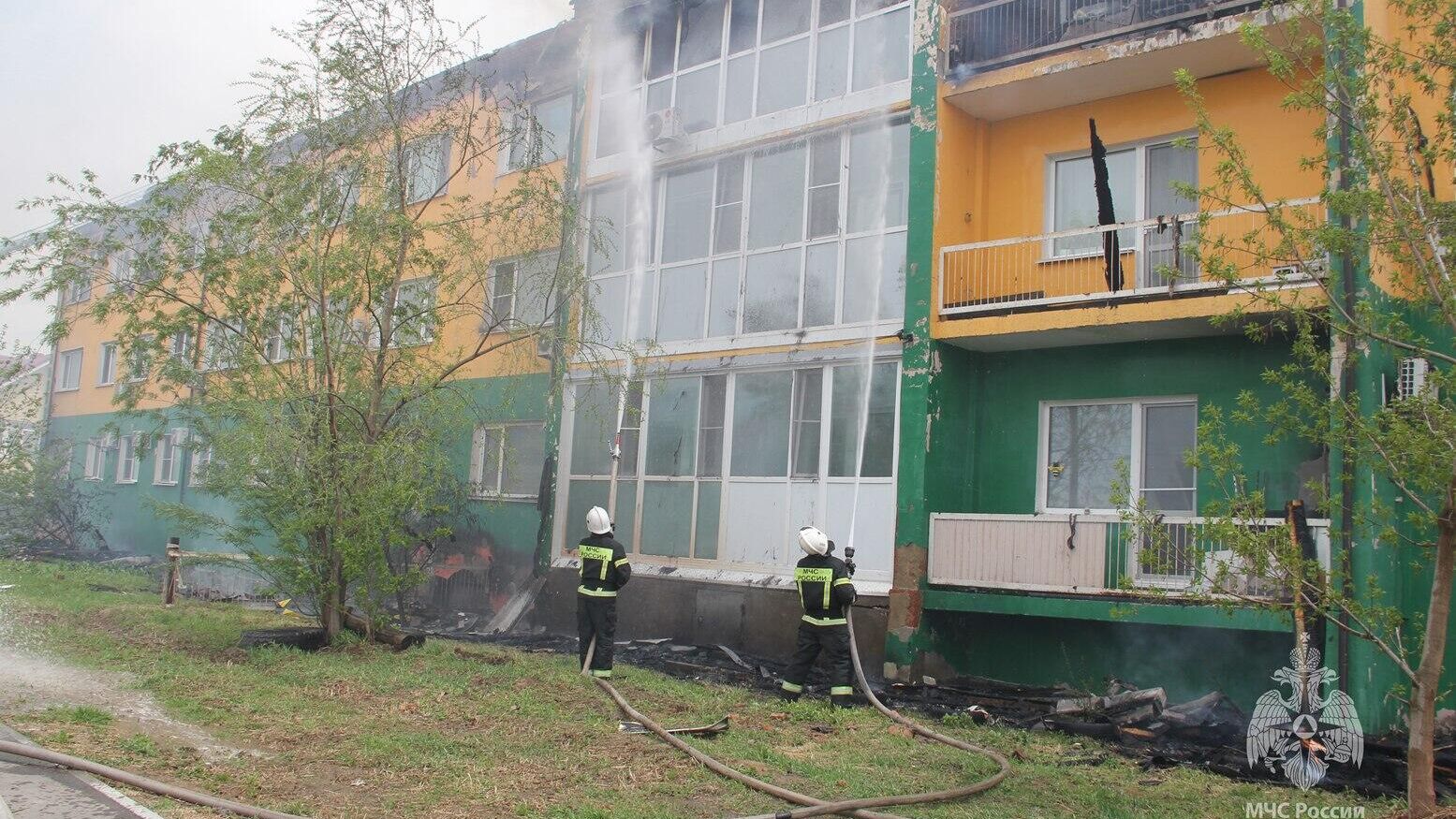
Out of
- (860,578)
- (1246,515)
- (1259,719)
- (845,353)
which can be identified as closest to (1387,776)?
(1259,719)

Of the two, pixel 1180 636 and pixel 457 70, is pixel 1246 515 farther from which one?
pixel 457 70

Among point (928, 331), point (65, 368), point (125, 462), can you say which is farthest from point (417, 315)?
point (65, 368)

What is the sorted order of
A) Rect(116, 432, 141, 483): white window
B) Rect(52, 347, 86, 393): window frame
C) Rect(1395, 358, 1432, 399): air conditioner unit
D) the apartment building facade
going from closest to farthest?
Rect(1395, 358, 1432, 399): air conditioner unit, the apartment building facade, Rect(116, 432, 141, 483): white window, Rect(52, 347, 86, 393): window frame

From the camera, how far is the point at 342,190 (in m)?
13.2

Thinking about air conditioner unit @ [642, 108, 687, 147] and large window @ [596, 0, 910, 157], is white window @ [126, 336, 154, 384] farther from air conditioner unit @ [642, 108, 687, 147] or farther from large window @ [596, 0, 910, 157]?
air conditioner unit @ [642, 108, 687, 147]

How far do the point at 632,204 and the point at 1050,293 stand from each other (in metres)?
6.42

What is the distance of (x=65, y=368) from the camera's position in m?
34.1

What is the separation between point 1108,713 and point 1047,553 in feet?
6.12

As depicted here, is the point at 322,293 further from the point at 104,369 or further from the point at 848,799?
the point at 104,369

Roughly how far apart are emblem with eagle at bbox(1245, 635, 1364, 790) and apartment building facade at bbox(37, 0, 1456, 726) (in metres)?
0.62

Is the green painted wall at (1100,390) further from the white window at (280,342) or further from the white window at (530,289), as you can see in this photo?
the white window at (280,342)

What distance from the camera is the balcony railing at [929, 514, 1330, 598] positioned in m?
11.2

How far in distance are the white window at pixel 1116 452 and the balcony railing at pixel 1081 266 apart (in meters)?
1.33

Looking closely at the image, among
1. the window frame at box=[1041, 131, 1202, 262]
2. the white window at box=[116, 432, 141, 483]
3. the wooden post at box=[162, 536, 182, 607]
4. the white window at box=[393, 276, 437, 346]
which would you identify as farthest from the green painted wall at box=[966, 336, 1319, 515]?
the white window at box=[116, 432, 141, 483]
